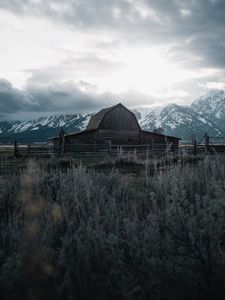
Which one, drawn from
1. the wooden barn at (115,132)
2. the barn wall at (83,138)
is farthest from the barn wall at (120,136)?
the barn wall at (83,138)

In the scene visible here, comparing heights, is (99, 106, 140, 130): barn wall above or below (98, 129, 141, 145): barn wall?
above

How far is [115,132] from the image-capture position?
36.1 m

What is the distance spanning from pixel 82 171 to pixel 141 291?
393cm

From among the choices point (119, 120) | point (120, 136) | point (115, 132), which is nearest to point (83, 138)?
point (115, 132)

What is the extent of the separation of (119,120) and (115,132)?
1816 millimetres

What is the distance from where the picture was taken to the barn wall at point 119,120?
36.0 meters

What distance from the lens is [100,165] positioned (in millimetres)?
16297

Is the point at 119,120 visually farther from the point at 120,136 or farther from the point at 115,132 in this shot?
the point at 120,136

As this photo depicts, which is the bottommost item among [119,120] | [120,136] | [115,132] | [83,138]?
[83,138]

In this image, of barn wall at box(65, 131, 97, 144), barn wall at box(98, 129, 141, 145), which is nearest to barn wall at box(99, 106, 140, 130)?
barn wall at box(98, 129, 141, 145)

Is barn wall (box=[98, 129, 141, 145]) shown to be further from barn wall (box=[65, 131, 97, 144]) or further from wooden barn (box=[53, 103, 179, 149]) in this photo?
barn wall (box=[65, 131, 97, 144])

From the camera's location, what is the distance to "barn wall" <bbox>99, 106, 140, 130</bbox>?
3604 cm

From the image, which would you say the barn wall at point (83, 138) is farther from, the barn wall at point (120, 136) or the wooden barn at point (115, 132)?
the barn wall at point (120, 136)

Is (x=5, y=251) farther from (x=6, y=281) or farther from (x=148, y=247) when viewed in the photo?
(x=148, y=247)
